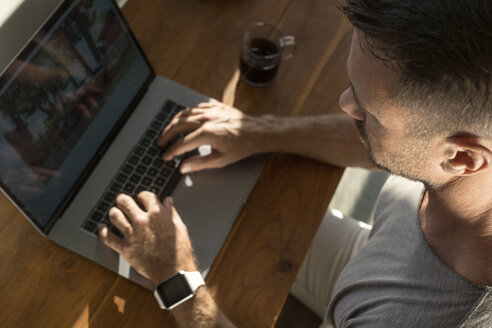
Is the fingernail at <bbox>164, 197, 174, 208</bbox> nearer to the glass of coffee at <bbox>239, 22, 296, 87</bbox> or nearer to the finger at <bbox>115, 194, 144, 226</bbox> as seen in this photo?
the finger at <bbox>115, 194, 144, 226</bbox>

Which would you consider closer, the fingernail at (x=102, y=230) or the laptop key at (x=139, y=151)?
the fingernail at (x=102, y=230)

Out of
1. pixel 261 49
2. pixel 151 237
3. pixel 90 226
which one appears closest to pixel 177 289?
pixel 151 237

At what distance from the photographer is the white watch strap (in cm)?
87

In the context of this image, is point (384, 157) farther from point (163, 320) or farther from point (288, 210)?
point (163, 320)

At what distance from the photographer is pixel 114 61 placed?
94 centimetres

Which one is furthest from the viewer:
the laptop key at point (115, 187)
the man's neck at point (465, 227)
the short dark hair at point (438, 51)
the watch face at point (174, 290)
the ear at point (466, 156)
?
the laptop key at point (115, 187)

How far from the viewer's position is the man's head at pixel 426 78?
520mm

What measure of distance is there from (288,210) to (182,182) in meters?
0.23

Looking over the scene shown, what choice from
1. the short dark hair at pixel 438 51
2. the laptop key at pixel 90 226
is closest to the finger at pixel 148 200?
the laptop key at pixel 90 226

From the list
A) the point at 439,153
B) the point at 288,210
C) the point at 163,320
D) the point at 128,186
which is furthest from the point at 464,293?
the point at 128,186

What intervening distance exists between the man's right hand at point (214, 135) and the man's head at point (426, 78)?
0.30 m

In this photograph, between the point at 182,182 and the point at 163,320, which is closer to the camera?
the point at 163,320

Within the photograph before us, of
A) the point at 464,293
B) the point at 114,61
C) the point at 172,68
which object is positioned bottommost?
the point at 464,293

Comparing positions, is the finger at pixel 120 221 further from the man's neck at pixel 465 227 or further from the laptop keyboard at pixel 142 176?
the man's neck at pixel 465 227
